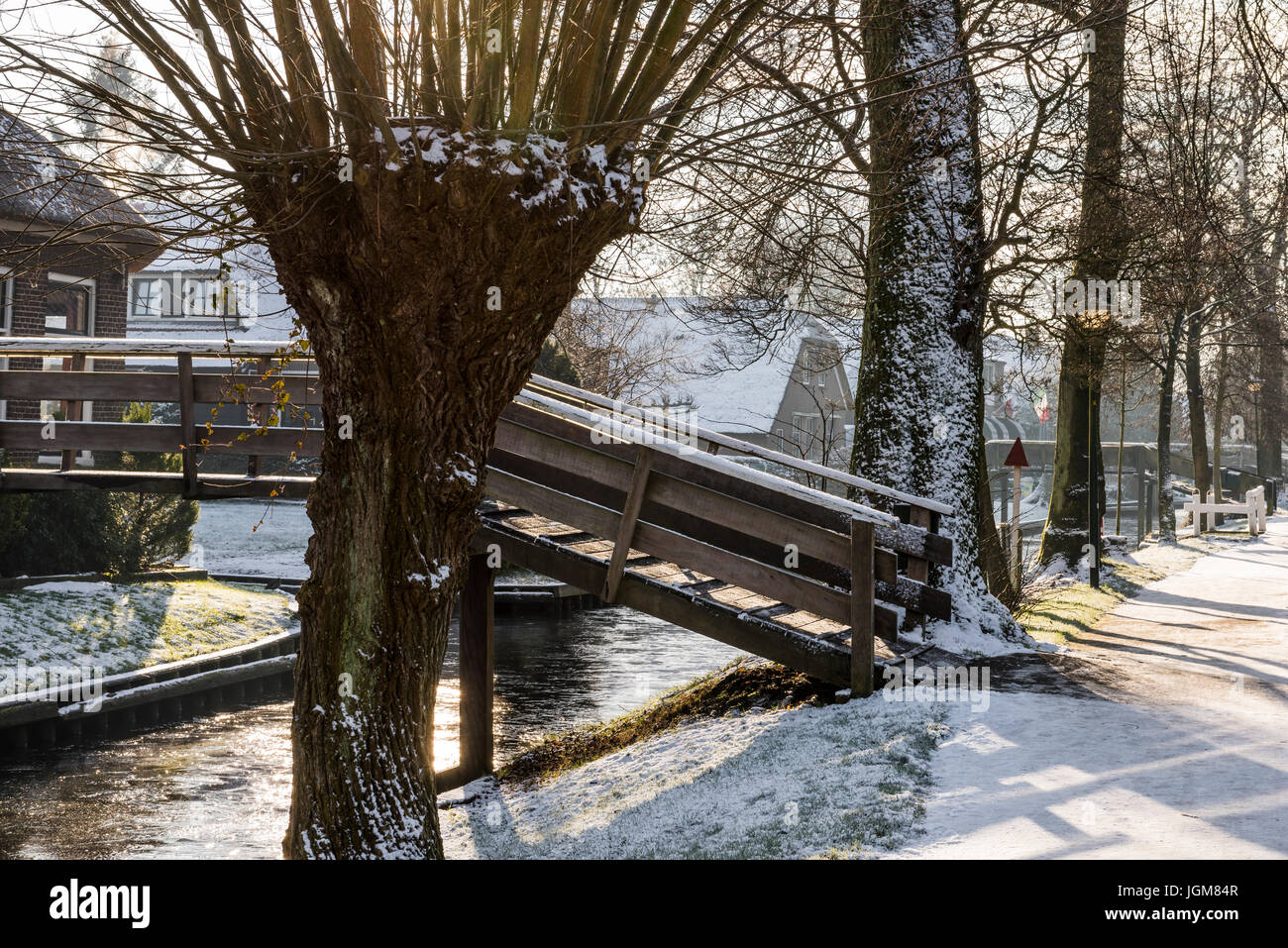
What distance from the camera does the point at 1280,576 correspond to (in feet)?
56.1

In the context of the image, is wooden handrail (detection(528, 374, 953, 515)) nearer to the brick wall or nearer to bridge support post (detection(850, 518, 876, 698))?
bridge support post (detection(850, 518, 876, 698))

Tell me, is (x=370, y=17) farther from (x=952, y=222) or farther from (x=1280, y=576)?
(x=1280, y=576)

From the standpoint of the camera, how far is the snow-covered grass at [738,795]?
5.76m

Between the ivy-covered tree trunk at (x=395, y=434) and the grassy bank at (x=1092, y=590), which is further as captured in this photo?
the grassy bank at (x=1092, y=590)

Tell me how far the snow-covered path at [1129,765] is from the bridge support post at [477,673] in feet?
13.2

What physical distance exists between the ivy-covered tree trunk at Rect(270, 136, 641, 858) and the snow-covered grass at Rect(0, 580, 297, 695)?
28.1ft

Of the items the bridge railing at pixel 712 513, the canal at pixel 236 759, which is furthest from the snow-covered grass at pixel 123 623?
the bridge railing at pixel 712 513

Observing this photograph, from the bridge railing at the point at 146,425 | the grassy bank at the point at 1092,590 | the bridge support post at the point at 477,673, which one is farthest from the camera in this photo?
the grassy bank at the point at 1092,590

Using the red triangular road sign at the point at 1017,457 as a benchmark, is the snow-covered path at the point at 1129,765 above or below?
below

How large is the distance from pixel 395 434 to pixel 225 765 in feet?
22.5

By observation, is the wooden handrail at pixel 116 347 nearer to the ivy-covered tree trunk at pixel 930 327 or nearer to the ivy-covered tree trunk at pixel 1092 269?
the ivy-covered tree trunk at pixel 930 327

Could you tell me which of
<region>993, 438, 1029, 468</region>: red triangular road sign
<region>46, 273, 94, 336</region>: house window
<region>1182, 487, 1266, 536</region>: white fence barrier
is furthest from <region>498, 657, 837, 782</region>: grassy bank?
<region>1182, 487, 1266, 536</region>: white fence barrier

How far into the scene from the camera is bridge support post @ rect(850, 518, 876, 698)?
7.84m
